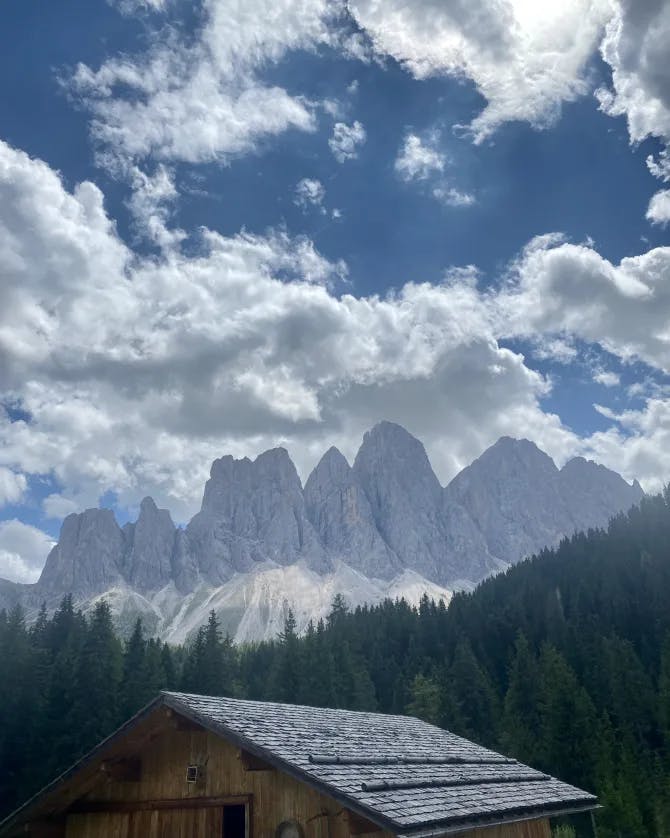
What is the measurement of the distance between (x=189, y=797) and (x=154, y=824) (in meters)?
1.04

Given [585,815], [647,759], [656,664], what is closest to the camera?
[585,815]

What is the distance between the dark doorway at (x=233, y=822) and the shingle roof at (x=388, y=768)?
2.30 metres

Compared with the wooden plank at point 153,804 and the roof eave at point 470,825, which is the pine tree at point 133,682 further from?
the roof eave at point 470,825

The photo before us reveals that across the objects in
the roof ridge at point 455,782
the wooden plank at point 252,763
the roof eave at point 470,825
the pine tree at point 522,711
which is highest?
the pine tree at point 522,711

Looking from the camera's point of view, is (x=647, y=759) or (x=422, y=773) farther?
(x=647, y=759)

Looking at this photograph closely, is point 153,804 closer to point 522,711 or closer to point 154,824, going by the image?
point 154,824

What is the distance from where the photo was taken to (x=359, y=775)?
13453mm

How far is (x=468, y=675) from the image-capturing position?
80.2 meters

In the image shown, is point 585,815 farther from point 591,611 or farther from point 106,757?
point 591,611

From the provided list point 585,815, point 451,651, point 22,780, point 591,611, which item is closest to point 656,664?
point 591,611

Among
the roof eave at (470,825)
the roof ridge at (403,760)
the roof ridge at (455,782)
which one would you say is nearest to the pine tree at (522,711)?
the roof ridge at (403,760)

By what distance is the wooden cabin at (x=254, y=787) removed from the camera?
1283cm

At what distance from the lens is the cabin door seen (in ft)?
48.3

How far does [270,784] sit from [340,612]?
110588 mm
